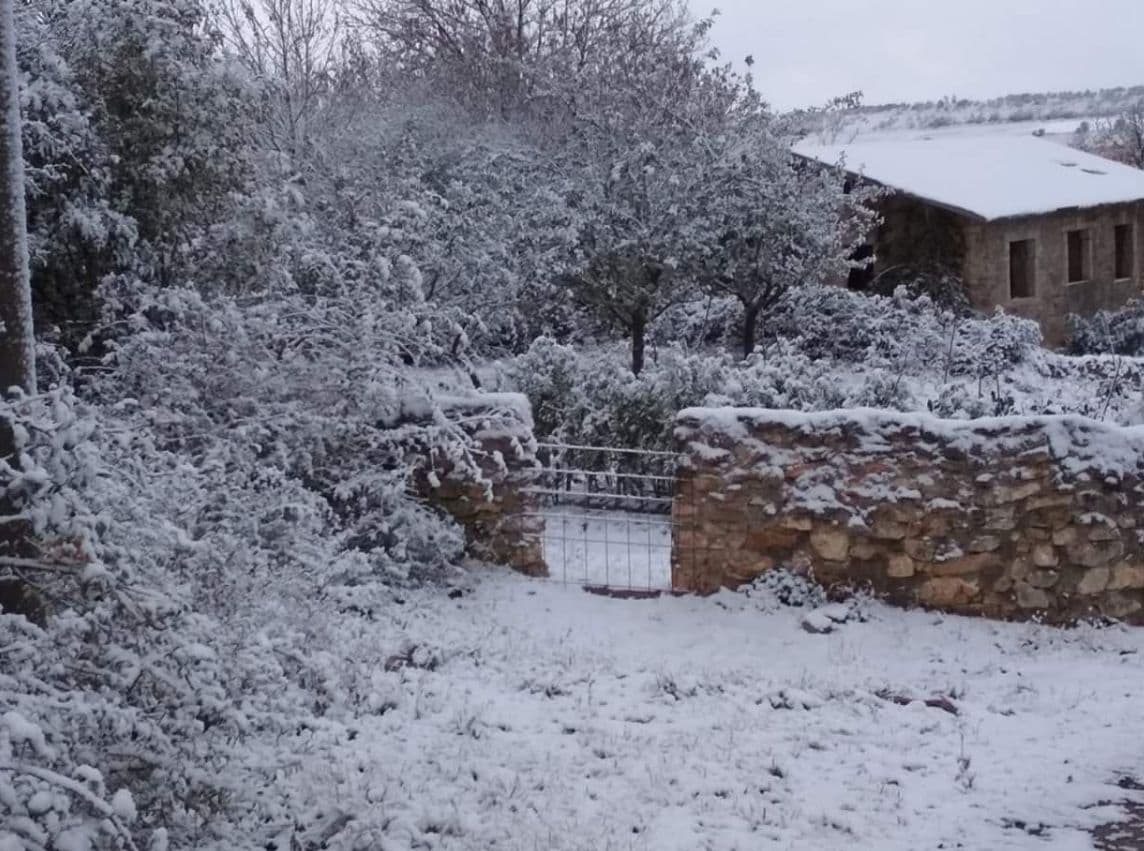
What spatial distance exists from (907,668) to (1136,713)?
1254 millimetres

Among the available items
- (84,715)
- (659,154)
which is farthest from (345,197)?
(84,715)

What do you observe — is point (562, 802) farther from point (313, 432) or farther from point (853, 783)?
point (313, 432)

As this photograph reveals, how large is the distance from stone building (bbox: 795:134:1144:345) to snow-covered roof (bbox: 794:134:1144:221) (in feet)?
0.09

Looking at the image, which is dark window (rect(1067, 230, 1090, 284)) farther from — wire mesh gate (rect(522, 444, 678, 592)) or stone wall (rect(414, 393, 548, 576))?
stone wall (rect(414, 393, 548, 576))

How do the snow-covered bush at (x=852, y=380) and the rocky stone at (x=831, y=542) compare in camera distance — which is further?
the snow-covered bush at (x=852, y=380)

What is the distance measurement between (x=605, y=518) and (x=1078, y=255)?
586 inches

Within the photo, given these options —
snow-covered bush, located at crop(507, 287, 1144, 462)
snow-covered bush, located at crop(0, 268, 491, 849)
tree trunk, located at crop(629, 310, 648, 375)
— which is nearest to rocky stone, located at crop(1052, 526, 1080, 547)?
snow-covered bush, located at crop(507, 287, 1144, 462)

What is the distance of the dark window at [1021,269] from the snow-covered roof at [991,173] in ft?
2.56

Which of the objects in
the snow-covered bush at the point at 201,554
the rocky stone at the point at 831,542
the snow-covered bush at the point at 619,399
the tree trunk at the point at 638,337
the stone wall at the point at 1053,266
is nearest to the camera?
the snow-covered bush at the point at 201,554

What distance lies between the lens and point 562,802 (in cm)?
533

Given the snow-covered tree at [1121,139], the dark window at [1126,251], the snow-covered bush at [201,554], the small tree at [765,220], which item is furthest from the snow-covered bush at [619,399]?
the snow-covered tree at [1121,139]

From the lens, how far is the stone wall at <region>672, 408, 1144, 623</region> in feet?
26.3

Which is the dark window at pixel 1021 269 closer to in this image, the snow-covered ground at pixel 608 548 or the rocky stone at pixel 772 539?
the snow-covered ground at pixel 608 548

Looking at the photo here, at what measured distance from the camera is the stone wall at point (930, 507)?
8.02 m
